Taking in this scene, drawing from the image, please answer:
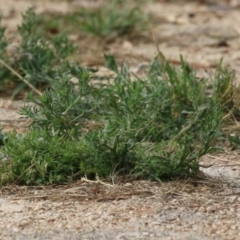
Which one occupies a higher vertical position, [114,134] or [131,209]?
[114,134]

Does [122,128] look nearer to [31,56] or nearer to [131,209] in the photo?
[131,209]

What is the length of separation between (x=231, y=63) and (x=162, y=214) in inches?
92.6

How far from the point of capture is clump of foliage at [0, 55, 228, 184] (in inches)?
127

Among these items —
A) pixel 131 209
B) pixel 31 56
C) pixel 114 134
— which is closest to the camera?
pixel 131 209

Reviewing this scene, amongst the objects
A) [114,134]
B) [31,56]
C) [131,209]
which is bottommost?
[131,209]

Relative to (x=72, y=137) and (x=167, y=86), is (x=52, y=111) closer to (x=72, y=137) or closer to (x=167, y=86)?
(x=72, y=137)

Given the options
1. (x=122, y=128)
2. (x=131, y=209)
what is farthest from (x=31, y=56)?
(x=131, y=209)

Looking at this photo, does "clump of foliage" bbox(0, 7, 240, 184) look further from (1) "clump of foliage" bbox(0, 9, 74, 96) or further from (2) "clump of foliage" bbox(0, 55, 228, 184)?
(1) "clump of foliage" bbox(0, 9, 74, 96)

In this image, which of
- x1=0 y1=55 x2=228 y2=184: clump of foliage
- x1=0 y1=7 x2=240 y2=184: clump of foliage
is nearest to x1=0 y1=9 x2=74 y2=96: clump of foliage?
x1=0 y1=7 x2=240 y2=184: clump of foliage

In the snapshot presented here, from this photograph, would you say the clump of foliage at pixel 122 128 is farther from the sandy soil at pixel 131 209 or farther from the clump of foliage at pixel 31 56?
the clump of foliage at pixel 31 56

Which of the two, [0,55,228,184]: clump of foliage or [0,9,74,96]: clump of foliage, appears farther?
[0,9,74,96]: clump of foliage

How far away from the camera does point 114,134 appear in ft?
11.1

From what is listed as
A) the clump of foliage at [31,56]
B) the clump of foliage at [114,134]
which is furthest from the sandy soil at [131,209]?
the clump of foliage at [31,56]

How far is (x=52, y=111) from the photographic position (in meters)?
3.43
